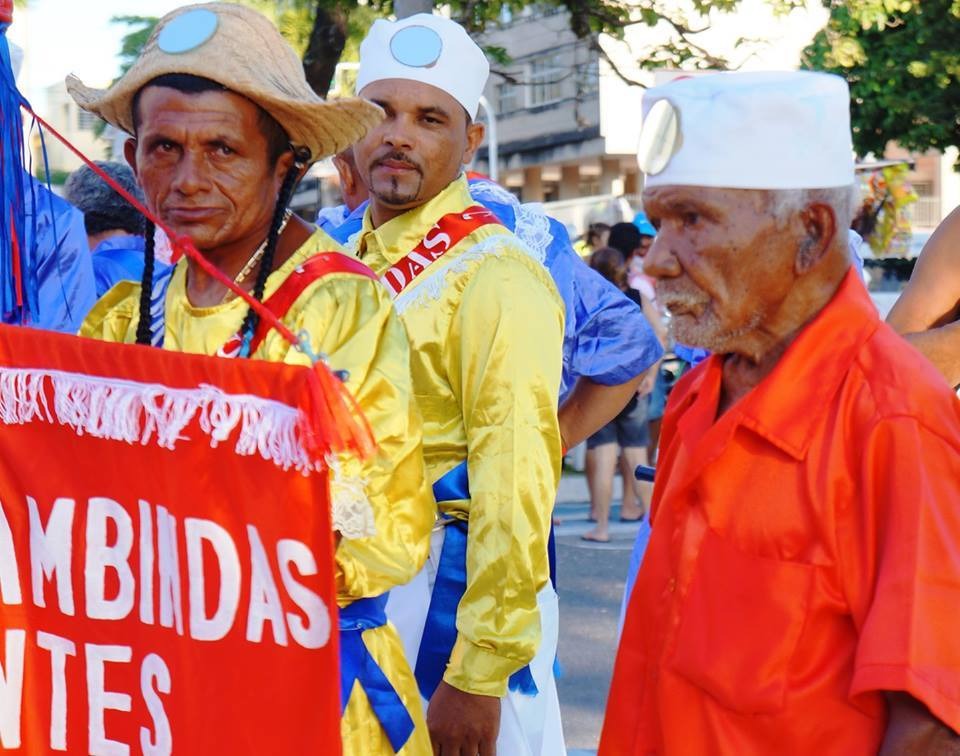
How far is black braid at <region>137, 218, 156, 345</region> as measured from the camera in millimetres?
2848

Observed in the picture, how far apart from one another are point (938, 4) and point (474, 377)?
56.9ft

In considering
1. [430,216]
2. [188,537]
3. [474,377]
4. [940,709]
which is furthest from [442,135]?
[940,709]

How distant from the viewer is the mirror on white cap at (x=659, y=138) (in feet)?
7.30

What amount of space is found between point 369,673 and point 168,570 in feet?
1.32

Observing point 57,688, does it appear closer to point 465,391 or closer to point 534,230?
point 465,391

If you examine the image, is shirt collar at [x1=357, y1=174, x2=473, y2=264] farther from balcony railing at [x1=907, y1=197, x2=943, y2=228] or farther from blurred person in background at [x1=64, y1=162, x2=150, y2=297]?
balcony railing at [x1=907, y1=197, x2=943, y2=228]

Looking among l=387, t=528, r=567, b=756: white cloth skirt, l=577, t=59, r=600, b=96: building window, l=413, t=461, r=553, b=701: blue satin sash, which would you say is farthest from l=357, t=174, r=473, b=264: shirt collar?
l=577, t=59, r=600, b=96: building window

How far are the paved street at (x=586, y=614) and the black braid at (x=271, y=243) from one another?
3590 millimetres

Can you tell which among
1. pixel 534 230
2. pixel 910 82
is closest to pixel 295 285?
pixel 534 230

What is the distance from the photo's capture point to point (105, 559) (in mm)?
2594

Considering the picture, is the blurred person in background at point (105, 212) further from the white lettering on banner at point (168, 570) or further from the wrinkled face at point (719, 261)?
the wrinkled face at point (719, 261)

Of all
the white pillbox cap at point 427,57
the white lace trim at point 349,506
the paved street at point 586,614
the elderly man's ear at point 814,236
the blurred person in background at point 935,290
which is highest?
the white pillbox cap at point 427,57

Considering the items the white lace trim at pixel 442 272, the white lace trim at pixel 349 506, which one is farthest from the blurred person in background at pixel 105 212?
the white lace trim at pixel 349 506

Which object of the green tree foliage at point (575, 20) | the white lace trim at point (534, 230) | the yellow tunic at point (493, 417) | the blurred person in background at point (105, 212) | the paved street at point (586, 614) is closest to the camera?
the yellow tunic at point (493, 417)
